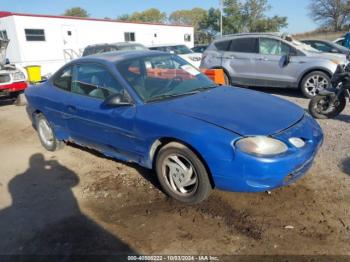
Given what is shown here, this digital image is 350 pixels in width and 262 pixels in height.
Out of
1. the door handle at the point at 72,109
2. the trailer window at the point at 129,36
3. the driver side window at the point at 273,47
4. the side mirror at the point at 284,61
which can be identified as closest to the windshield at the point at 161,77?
the door handle at the point at 72,109

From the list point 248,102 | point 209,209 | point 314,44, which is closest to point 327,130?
point 248,102

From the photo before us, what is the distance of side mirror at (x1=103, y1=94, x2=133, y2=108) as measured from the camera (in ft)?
12.5

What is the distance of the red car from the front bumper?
843 cm

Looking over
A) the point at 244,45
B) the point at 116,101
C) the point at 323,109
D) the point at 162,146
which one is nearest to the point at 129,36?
the point at 244,45

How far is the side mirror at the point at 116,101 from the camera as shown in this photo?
382 centimetres

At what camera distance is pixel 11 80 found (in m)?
9.77

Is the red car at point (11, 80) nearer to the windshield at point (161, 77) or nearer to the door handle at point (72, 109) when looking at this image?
the door handle at point (72, 109)

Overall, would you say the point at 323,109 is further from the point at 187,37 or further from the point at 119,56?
the point at 187,37

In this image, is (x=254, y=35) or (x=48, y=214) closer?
(x=48, y=214)

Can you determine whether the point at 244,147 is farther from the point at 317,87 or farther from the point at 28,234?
the point at 317,87

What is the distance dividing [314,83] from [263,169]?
20.9 feet

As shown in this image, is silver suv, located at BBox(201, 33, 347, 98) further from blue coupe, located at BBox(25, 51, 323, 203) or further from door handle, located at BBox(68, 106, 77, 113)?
door handle, located at BBox(68, 106, 77, 113)

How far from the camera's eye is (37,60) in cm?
1736

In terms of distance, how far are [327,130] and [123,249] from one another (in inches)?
175
